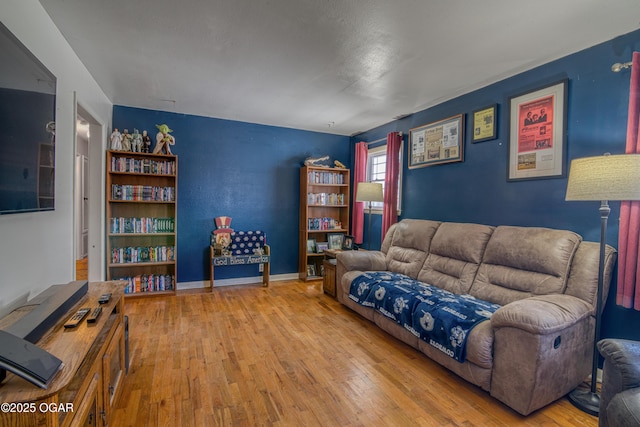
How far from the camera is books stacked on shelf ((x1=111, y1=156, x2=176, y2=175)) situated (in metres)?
3.67

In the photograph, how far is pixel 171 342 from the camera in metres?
2.58

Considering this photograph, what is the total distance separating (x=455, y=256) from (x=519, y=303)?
1063 millimetres

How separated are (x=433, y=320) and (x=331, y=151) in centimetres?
358

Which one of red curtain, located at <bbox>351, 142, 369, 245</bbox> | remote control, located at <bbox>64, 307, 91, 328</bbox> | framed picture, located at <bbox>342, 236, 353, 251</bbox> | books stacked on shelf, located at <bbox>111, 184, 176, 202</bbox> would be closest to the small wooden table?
books stacked on shelf, located at <bbox>111, 184, 176, 202</bbox>

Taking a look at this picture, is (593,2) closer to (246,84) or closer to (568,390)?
(568,390)

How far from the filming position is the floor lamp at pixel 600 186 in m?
1.65

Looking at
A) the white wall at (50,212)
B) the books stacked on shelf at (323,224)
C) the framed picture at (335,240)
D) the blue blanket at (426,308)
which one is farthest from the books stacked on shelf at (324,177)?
the white wall at (50,212)

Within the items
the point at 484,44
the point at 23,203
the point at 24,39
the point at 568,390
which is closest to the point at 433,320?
the point at 568,390

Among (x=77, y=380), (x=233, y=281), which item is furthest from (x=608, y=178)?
(x=233, y=281)

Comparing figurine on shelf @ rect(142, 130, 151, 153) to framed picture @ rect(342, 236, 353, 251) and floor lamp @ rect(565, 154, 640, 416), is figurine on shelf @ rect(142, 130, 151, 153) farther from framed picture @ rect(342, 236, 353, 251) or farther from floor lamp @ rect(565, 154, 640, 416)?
floor lamp @ rect(565, 154, 640, 416)

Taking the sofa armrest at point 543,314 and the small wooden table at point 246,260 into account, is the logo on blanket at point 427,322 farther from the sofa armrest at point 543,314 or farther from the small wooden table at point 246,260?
the small wooden table at point 246,260

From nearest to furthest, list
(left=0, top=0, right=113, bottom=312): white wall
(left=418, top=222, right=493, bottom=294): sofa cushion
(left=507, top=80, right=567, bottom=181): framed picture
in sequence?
(left=0, top=0, right=113, bottom=312): white wall < (left=507, top=80, right=567, bottom=181): framed picture < (left=418, top=222, right=493, bottom=294): sofa cushion

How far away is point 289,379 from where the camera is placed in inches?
81.8

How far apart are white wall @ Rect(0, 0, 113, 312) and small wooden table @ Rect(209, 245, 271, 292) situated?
5.93ft
